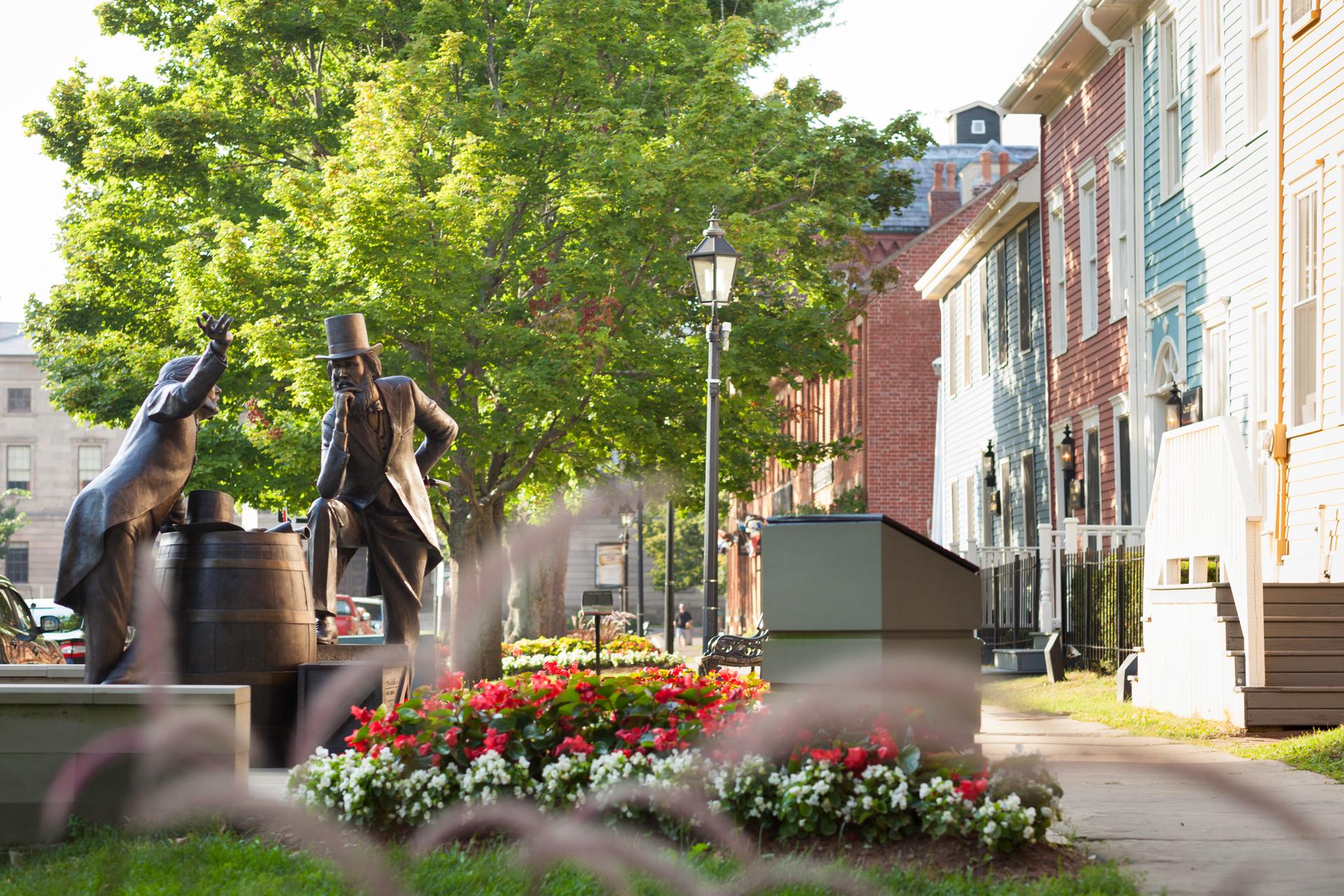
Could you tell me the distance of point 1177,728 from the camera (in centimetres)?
1273

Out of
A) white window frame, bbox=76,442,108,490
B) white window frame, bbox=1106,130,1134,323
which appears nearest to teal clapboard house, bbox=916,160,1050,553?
white window frame, bbox=1106,130,1134,323

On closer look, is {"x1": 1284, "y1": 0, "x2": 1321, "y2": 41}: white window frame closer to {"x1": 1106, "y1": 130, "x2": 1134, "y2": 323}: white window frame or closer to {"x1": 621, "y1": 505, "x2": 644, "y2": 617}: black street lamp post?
{"x1": 1106, "y1": 130, "x2": 1134, "y2": 323}: white window frame

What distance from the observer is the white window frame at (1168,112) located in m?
20.2

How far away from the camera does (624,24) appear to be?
23.8 m

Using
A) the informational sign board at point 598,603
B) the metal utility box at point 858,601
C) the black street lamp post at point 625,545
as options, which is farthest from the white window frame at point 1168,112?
the metal utility box at point 858,601

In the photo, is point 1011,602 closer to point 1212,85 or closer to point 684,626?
point 1212,85

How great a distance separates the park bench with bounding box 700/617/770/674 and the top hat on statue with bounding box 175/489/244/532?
8681mm

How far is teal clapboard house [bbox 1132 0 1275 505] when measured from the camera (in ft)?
57.2

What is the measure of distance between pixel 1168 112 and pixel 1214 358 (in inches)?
136

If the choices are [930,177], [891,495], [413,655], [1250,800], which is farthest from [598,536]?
[1250,800]

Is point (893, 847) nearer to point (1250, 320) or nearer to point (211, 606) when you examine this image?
point (211, 606)

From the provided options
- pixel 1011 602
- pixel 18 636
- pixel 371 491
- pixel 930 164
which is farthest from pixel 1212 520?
pixel 930 164

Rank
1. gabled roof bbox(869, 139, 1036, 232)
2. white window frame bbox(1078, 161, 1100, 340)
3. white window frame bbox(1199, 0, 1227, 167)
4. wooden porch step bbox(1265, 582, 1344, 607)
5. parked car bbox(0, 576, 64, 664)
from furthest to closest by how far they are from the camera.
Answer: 1. gabled roof bbox(869, 139, 1036, 232)
2. white window frame bbox(1078, 161, 1100, 340)
3. white window frame bbox(1199, 0, 1227, 167)
4. parked car bbox(0, 576, 64, 664)
5. wooden porch step bbox(1265, 582, 1344, 607)

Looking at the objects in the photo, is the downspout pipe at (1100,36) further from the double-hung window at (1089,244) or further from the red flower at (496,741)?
the red flower at (496,741)
